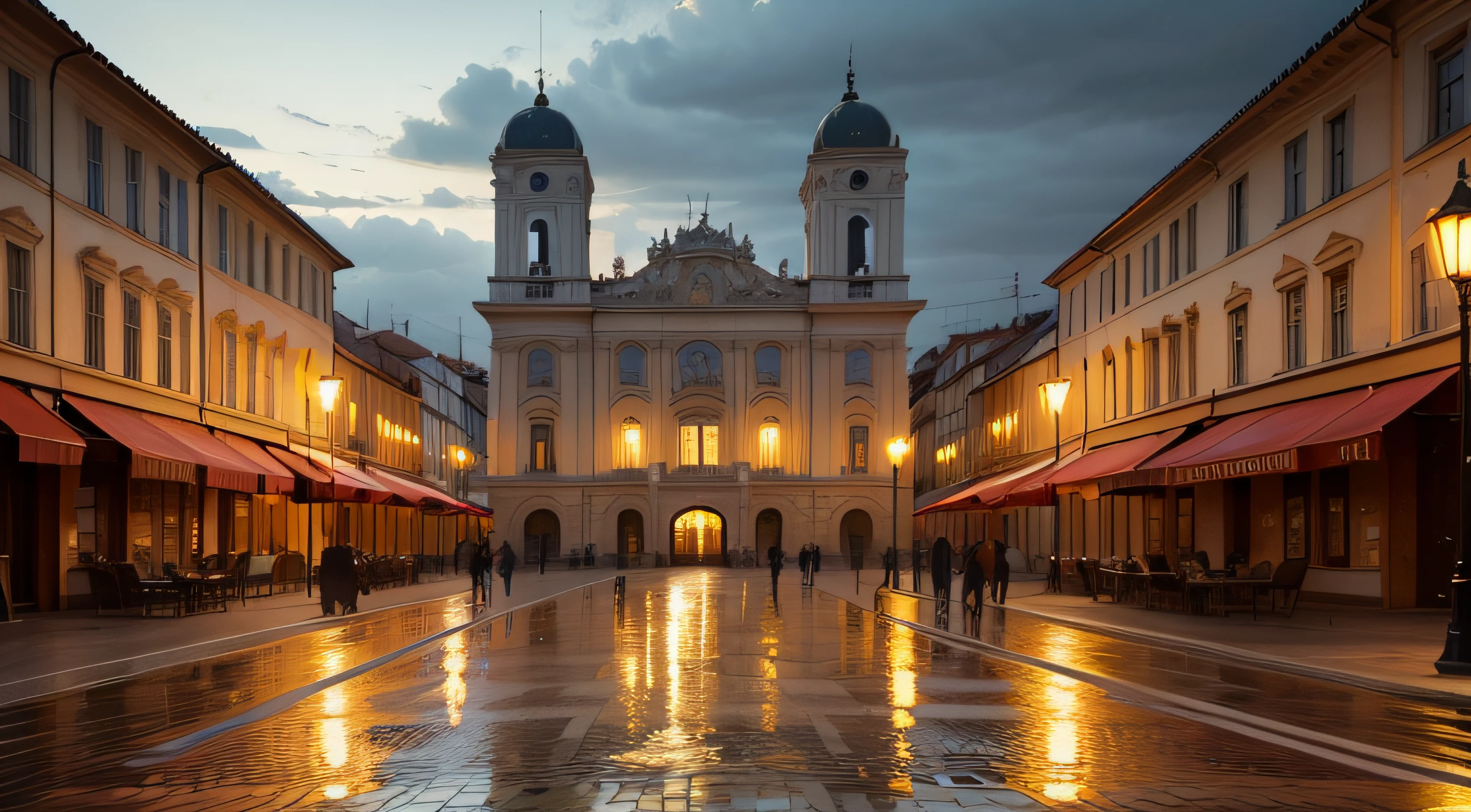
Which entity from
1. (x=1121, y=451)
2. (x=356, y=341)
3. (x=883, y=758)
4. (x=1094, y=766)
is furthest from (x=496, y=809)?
(x=356, y=341)

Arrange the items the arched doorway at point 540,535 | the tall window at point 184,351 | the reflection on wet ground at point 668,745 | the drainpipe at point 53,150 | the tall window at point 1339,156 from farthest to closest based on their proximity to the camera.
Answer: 1. the arched doorway at point 540,535
2. the tall window at point 184,351
3. the tall window at point 1339,156
4. the drainpipe at point 53,150
5. the reflection on wet ground at point 668,745

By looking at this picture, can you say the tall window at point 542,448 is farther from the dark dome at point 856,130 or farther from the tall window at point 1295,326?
the tall window at point 1295,326

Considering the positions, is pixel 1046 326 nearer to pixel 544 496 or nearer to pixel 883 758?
pixel 544 496

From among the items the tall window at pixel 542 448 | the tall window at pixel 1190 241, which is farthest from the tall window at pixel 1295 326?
the tall window at pixel 542 448

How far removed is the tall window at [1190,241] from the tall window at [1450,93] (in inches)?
448

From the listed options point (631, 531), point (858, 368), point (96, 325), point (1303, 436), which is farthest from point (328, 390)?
point (858, 368)

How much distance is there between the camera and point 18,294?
902 inches

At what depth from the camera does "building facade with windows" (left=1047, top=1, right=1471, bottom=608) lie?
70.1 feet

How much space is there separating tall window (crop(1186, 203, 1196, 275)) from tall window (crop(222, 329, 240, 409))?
24.3 metres

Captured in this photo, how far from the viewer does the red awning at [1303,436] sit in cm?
2008

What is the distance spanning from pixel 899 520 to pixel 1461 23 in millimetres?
49478

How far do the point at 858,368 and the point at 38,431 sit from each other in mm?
53115

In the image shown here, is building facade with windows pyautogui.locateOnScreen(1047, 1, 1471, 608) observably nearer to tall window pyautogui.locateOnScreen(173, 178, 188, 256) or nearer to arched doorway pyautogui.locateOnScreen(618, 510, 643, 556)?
tall window pyautogui.locateOnScreen(173, 178, 188, 256)

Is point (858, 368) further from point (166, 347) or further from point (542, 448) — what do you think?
point (166, 347)
